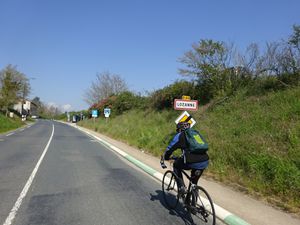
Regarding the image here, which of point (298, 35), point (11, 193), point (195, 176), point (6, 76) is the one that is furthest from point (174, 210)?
point (6, 76)

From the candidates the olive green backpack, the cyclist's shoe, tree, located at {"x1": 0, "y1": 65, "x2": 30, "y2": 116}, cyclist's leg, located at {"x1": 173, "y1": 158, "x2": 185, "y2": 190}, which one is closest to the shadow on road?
the cyclist's shoe

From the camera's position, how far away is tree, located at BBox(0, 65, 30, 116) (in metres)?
67.5

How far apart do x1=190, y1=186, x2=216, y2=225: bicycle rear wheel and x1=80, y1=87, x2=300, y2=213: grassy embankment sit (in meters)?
1.89

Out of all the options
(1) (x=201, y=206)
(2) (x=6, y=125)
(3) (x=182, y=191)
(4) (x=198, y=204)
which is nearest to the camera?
(1) (x=201, y=206)

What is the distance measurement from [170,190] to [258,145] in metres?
3.87

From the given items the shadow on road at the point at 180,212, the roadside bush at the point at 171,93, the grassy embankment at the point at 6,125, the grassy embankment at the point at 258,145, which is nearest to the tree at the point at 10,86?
the grassy embankment at the point at 6,125

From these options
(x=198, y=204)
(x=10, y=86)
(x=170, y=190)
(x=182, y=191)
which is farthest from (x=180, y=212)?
(x=10, y=86)

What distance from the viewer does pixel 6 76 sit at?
231 feet

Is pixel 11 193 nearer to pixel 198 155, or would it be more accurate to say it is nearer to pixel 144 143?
pixel 198 155

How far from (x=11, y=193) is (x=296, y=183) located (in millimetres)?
6224

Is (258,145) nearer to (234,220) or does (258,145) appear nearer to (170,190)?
(170,190)

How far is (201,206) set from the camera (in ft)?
19.5

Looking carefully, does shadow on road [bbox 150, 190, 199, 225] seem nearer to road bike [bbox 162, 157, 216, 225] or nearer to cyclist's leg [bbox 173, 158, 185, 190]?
road bike [bbox 162, 157, 216, 225]

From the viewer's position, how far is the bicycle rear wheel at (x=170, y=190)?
728 cm
